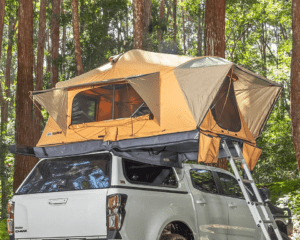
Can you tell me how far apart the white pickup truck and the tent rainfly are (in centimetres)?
29

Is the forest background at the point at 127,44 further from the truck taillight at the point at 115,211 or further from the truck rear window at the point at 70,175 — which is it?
the truck taillight at the point at 115,211

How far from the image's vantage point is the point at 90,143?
6.09 m

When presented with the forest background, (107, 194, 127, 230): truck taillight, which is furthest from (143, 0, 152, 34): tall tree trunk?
(107, 194, 127, 230): truck taillight

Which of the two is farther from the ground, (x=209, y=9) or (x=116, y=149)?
(x=209, y=9)

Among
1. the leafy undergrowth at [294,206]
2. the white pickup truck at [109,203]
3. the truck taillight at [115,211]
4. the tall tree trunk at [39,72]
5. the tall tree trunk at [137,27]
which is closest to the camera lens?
the truck taillight at [115,211]

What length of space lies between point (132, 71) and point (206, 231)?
8.60ft

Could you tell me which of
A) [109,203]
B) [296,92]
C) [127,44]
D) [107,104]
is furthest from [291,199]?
[127,44]

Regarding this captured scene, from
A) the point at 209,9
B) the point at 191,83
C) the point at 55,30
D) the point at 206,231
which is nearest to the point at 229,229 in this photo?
the point at 206,231

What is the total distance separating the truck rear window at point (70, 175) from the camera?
5.36 m

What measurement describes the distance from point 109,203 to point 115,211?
123mm

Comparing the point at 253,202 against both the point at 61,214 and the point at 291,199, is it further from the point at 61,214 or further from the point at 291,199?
the point at 291,199

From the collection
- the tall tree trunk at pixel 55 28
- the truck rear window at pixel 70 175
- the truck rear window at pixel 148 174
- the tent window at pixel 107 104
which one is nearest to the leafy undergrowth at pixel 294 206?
the truck rear window at pixel 148 174

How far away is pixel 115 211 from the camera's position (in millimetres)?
4961

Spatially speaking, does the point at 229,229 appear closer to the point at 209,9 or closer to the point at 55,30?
the point at 209,9
